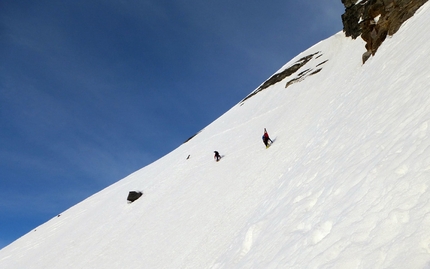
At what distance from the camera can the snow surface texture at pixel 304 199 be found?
3855mm

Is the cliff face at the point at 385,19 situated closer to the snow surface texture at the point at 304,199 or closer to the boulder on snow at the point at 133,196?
the snow surface texture at the point at 304,199

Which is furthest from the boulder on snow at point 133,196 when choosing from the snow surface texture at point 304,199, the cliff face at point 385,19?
the cliff face at point 385,19

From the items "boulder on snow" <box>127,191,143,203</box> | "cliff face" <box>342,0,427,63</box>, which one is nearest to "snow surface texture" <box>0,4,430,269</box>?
"boulder on snow" <box>127,191,143,203</box>

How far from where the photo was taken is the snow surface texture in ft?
12.6

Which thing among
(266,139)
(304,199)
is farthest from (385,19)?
(304,199)

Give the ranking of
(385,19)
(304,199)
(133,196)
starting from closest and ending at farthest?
(304,199) → (385,19) → (133,196)

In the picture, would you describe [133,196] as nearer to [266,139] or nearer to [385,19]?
[266,139]

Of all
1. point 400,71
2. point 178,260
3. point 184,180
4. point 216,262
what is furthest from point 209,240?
point 184,180

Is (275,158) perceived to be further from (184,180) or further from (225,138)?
(225,138)

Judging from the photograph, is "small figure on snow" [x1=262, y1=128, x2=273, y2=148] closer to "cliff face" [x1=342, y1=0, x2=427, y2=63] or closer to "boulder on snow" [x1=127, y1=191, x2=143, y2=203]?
"cliff face" [x1=342, y1=0, x2=427, y2=63]

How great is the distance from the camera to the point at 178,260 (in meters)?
10.4

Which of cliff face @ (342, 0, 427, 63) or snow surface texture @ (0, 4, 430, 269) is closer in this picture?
snow surface texture @ (0, 4, 430, 269)

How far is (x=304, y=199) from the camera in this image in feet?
21.8

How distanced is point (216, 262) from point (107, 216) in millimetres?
15603
